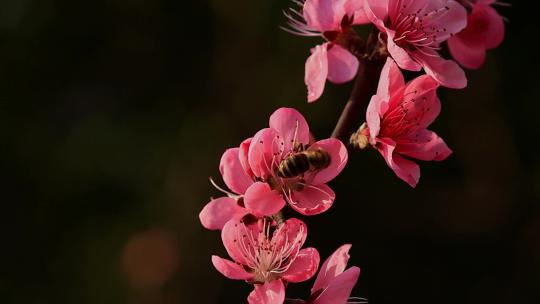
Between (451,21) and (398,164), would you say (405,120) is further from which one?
(451,21)

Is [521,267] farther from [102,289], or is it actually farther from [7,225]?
[7,225]

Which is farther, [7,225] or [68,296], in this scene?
[7,225]

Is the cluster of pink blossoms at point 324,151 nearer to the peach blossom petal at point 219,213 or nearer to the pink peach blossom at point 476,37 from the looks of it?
the peach blossom petal at point 219,213

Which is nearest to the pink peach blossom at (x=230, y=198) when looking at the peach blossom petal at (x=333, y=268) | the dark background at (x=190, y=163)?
the peach blossom petal at (x=333, y=268)

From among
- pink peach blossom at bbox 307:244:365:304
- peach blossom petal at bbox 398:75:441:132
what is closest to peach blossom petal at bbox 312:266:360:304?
pink peach blossom at bbox 307:244:365:304

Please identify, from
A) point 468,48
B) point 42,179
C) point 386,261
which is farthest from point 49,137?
point 468,48

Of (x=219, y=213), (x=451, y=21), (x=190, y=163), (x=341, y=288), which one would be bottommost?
(x=190, y=163)

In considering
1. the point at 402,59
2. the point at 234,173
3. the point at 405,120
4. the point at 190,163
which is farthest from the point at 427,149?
the point at 190,163

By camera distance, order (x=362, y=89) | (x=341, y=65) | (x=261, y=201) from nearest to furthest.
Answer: (x=261, y=201)
(x=362, y=89)
(x=341, y=65)
